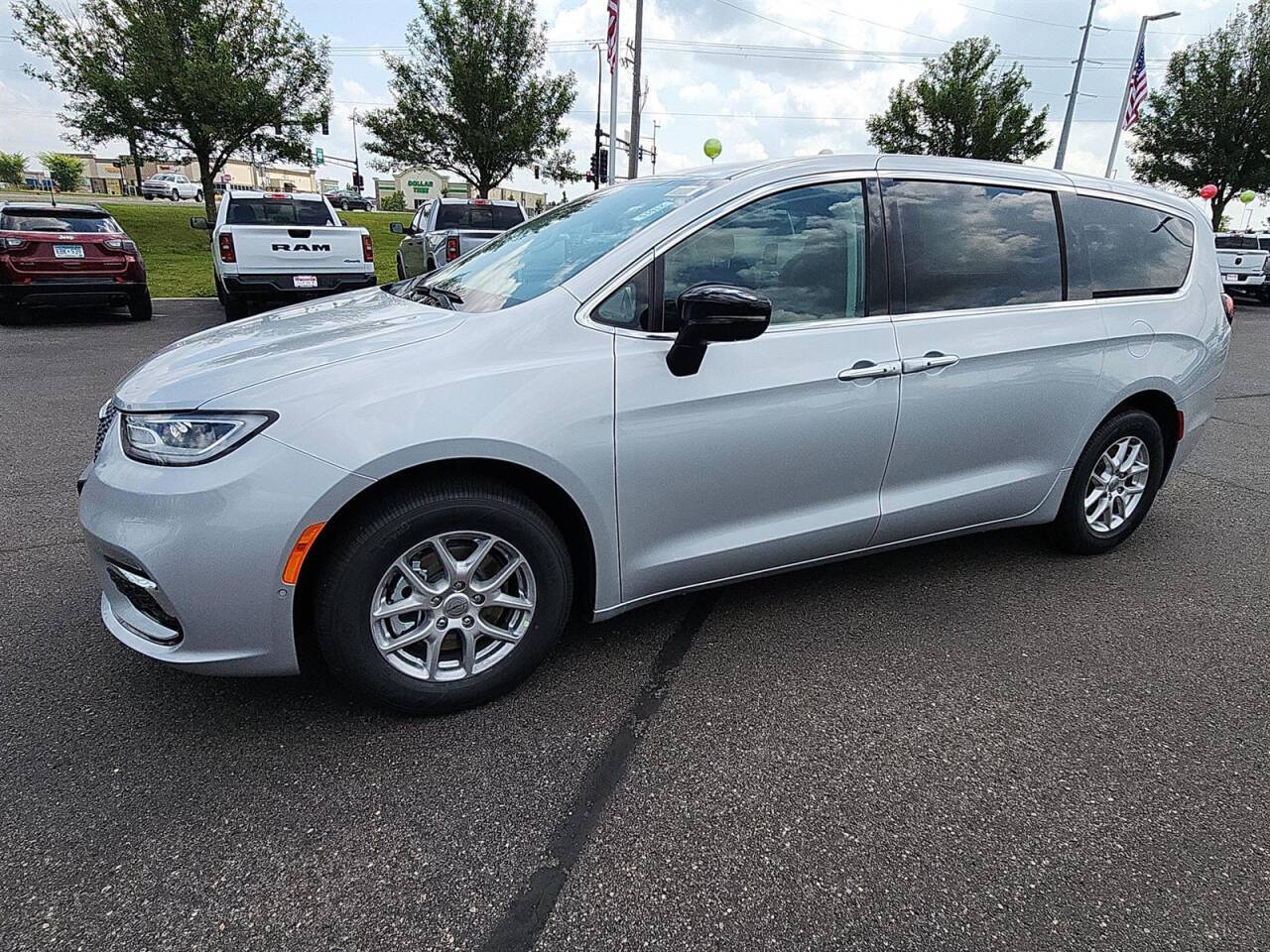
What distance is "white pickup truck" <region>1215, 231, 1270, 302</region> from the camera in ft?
71.3

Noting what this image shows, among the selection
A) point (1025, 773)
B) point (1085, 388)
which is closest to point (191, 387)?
point (1025, 773)

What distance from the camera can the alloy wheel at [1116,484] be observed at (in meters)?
3.67

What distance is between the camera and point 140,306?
36.1 ft

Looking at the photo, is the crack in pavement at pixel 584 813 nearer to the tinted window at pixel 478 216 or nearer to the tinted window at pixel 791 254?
the tinted window at pixel 791 254

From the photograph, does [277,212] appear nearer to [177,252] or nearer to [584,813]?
[177,252]

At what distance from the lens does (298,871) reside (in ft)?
6.27

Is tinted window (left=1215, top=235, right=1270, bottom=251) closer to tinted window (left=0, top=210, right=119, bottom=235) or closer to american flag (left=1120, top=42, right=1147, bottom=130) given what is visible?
american flag (left=1120, top=42, right=1147, bottom=130)

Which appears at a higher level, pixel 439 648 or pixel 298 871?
pixel 439 648

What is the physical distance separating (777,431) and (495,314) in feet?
3.31

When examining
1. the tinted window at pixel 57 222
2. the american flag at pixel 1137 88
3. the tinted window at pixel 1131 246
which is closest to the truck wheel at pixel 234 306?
the tinted window at pixel 57 222

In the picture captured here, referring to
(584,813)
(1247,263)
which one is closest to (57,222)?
(584,813)

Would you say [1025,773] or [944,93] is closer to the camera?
[1025,773]

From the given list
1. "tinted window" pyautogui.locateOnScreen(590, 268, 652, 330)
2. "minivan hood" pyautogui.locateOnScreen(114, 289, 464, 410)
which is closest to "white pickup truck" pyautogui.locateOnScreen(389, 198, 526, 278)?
"minivan hood" pyautogui.locateOnScreen(114, 289, 464, 410)

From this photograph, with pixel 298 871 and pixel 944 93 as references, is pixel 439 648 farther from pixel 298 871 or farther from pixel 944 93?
pixel 944 93
